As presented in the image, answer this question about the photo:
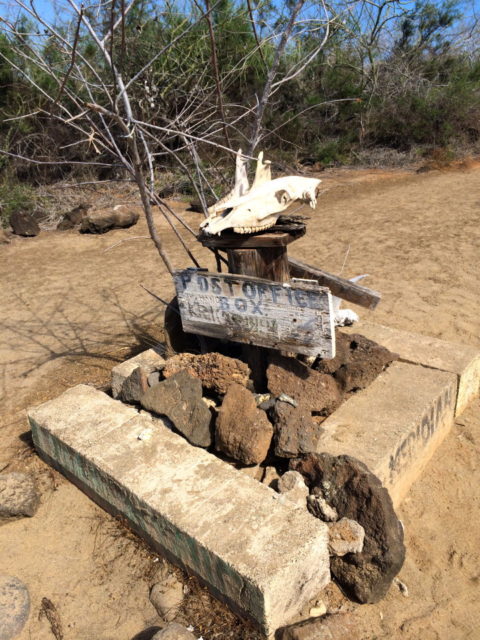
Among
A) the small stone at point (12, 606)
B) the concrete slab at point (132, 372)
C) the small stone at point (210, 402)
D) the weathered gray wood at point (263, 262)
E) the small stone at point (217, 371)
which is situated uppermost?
the weathered gray wood at point (263, 262)

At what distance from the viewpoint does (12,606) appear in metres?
2.27

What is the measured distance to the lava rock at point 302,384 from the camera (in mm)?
A: 2877

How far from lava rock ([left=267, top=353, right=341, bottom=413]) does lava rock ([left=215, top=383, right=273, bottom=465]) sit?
0.82ft

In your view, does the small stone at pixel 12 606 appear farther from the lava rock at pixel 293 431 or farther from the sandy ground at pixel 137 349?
the lava rock at pixel 293 431

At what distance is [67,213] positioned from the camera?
10.6 m

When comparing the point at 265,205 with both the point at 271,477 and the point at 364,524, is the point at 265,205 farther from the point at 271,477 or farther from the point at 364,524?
the point at 364,524

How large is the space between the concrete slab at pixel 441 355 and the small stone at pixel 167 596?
6.44 ft

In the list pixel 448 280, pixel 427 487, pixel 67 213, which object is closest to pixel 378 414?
pixel 427 487

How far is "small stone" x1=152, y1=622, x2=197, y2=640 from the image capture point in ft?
6.32

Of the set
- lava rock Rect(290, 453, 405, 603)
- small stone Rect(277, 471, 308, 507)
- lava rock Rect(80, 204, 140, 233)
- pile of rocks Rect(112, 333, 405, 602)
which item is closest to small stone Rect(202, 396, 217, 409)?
pile of rocks Rect(112, 333, 405, 602)

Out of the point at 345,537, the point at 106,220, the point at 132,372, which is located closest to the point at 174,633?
the point at 345,537

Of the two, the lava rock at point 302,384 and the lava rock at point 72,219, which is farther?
the lava rock at point 72,219

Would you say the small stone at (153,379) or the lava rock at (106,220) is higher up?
the small stone at (153,379)

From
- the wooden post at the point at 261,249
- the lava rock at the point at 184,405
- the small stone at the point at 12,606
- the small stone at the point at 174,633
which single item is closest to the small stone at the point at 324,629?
the small stone at the point at 174,633
